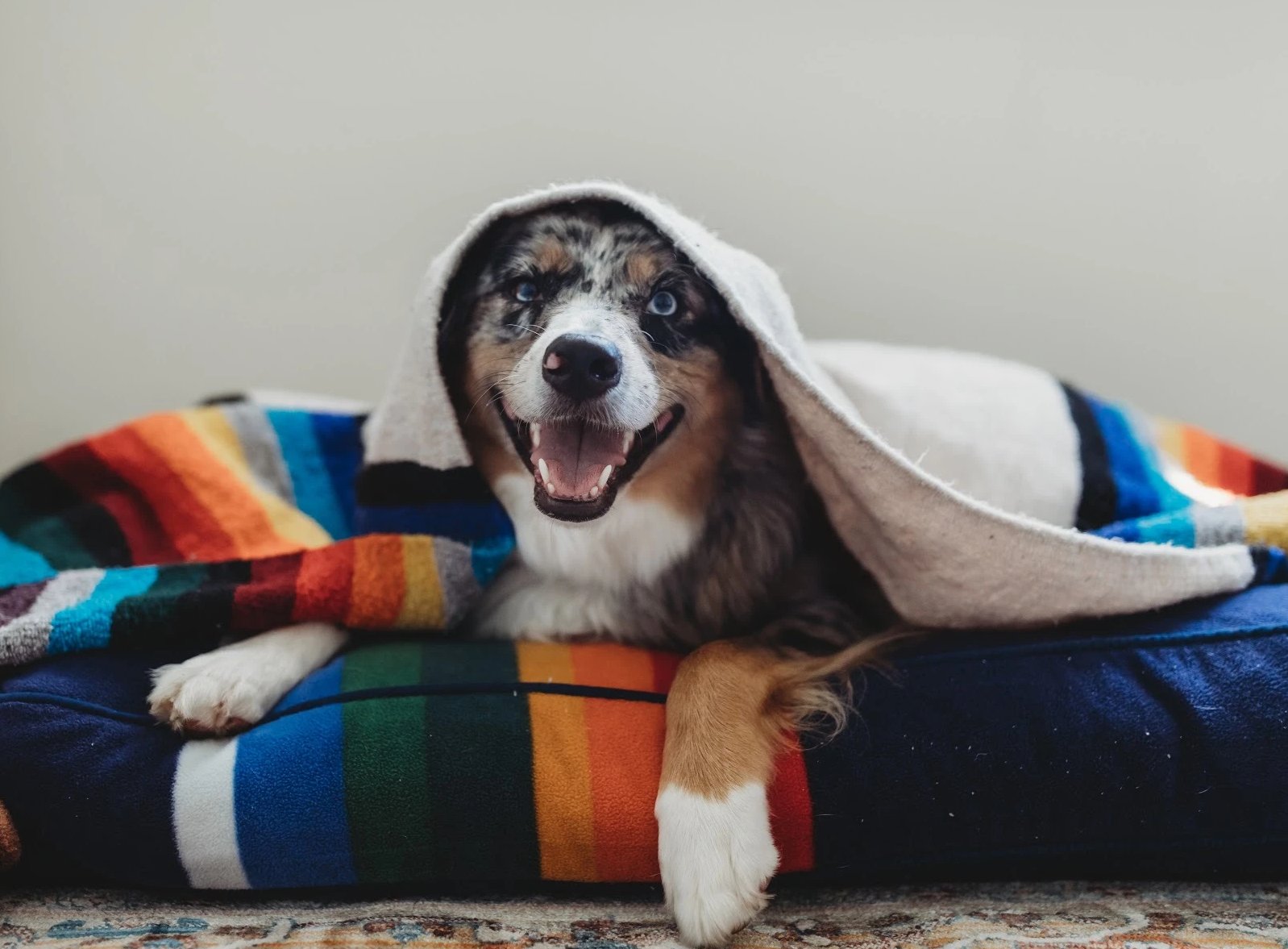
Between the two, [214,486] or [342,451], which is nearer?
[214,486]

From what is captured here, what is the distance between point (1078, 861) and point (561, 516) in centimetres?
73

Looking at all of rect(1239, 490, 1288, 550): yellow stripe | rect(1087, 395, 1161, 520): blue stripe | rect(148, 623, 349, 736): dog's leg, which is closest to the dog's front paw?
rect(148, 623, 349, 736): dog's leg

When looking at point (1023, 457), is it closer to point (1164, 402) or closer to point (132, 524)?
point (1164, 402)

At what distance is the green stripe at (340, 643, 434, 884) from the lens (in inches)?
39.4

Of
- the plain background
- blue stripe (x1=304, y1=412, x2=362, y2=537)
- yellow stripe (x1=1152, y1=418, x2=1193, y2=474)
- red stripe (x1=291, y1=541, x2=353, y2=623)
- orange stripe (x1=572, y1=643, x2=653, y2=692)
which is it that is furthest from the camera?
the plain background

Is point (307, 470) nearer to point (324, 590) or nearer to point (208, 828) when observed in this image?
point (324, 590)

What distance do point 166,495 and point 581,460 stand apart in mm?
802

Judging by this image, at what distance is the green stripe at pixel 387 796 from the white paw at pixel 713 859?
26 cm

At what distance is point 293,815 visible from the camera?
997 mm

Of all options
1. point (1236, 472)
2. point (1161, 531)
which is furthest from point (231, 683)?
point (1236, 472)

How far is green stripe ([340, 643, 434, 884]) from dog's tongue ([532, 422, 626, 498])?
1.18 feet

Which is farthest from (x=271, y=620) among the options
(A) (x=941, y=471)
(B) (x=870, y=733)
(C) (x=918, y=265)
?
(C) (x=918, y=265)

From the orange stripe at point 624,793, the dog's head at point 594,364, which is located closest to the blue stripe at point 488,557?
the dog's head at point 594,364

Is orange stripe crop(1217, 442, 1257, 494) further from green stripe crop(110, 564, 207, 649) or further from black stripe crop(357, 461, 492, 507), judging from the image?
green stripe crop(110, 564, 207, 649)
